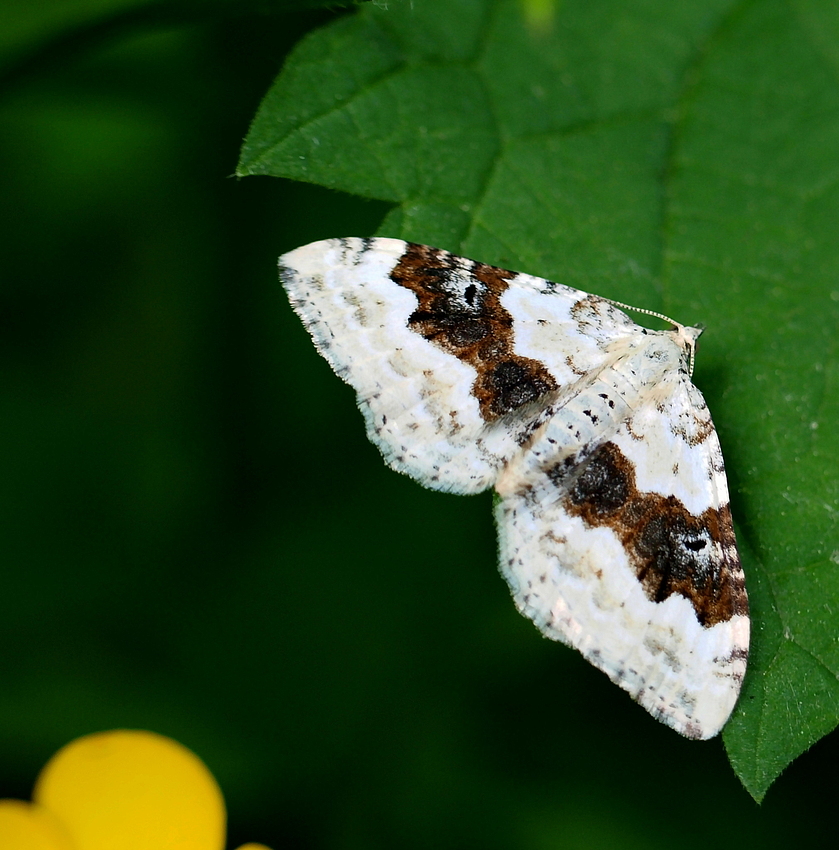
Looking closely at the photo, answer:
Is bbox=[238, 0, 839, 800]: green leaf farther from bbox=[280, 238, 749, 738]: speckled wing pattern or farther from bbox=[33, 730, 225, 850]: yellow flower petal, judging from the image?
bbox=[33, 730, 225, 850]: yellow flower petal

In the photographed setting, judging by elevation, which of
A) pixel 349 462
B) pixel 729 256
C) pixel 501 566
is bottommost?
pixel 349 462

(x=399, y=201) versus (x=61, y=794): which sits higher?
(x=399, y=201)

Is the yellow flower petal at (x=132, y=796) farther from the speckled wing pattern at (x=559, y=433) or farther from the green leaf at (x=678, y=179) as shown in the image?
the green leaf at (x=678, y=179)

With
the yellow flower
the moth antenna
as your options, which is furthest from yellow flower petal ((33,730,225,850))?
the moth antenna

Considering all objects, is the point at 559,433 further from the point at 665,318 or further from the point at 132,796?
the point at 132,796

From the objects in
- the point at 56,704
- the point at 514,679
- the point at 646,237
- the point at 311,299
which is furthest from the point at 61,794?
the point at 646,237

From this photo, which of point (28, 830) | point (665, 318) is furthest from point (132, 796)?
point (665, 318)

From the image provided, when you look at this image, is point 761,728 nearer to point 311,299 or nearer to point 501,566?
point 501,566

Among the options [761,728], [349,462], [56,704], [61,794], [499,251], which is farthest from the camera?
[349,462]
